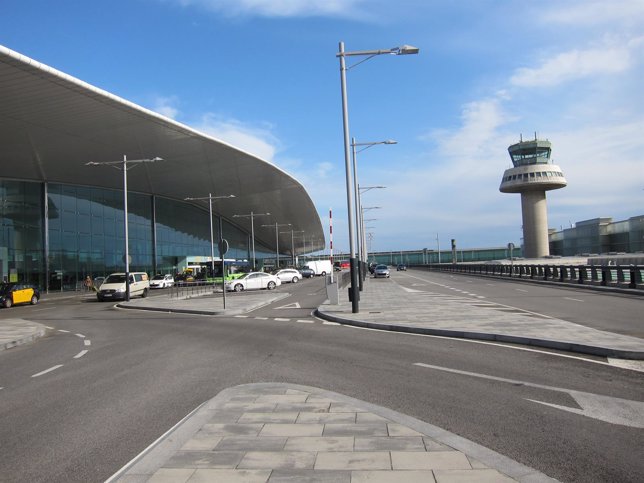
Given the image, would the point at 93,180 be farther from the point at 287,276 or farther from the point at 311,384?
the point at 311,384

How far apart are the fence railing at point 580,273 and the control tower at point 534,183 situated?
27.8 m

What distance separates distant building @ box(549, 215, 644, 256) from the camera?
72500mm

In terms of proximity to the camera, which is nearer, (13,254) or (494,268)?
(13,254)

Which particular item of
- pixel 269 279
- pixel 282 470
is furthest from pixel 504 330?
pixel 269 279

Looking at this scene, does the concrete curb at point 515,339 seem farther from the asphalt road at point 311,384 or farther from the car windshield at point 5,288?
the car windshield at point 5,288

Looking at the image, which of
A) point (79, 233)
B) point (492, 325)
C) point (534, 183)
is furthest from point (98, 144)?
point (534, 183)

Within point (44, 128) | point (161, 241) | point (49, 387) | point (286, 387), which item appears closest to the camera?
point (286, 387)

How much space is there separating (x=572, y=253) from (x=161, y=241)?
67.8 metres

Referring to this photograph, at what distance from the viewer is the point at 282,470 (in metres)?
4.39

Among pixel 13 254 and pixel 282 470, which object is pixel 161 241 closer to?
pixel 13 254

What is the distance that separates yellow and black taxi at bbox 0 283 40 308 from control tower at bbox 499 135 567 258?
70783 mm

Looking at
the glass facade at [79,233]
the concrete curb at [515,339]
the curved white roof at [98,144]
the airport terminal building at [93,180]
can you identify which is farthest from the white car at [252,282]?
the concrete curb at [515,339]

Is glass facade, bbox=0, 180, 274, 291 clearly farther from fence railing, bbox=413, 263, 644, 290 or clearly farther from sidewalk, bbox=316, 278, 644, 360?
fence railing, bbox=413, 263, 644, 290

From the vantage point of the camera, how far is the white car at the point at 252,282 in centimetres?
4256
